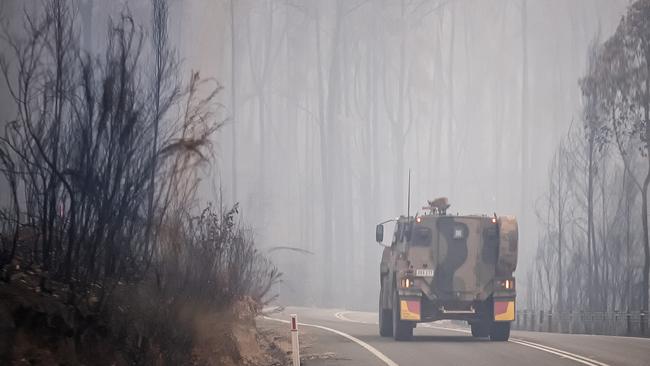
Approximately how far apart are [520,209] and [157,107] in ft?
295

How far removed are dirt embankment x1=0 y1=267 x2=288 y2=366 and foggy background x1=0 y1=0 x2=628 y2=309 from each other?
57.4m

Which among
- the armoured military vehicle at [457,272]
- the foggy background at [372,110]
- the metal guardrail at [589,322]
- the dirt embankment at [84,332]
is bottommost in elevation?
the metal guardrail at [589,322]

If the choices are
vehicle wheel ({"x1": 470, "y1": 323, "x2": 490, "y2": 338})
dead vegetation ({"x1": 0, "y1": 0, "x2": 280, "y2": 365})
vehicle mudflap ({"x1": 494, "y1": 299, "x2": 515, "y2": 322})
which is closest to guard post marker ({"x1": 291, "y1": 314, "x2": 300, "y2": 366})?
dead vegetation ({"x1": 0, "y1": 0, "x2": 280, "y2": 365})

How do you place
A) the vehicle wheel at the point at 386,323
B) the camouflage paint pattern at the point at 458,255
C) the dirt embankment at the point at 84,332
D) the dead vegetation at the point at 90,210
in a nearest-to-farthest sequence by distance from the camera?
the dirt embankment at the point at 84,332 < the dead vegetation at the point at 90,210 < the camouflage paint pattern at the point at 458,255 < the vehicle wheel at the point at 386,323

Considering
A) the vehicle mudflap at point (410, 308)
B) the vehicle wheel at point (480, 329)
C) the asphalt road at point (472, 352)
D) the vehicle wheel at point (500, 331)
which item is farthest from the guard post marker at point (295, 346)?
the vehicle wheel at point (480, 329)

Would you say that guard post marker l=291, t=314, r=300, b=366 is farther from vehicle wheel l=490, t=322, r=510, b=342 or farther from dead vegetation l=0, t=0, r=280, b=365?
vehicle wheel l=490, t=322, r=510, b=342

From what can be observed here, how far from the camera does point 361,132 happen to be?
316 feet

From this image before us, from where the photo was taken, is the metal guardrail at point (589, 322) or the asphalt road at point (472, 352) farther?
the metal guardrail at point (589, 322)

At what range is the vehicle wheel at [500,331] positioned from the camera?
23609 mm

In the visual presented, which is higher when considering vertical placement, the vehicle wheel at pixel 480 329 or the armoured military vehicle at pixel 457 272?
the armoured military vehicle at pixel 457 272

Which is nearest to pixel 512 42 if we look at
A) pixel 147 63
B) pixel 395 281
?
pixel 395 281

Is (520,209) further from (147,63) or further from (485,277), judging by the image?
(147,63)

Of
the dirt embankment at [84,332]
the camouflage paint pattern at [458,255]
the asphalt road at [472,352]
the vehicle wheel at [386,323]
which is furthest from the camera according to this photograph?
the vehicle wheel at [386,323]

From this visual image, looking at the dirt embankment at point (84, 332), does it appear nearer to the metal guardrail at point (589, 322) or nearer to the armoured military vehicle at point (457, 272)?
the armoured military vehicle at point (457, 272)
